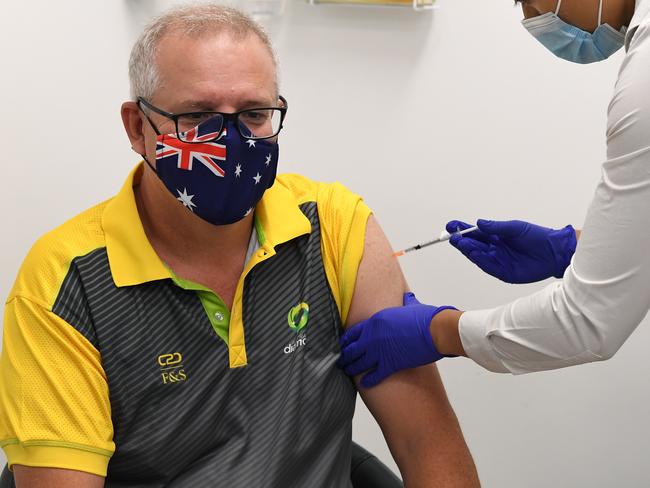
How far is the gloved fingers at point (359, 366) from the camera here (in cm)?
157

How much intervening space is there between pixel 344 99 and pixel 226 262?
907 millimetres

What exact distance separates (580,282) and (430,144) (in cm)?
114

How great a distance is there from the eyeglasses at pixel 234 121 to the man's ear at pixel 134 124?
0.08 ft

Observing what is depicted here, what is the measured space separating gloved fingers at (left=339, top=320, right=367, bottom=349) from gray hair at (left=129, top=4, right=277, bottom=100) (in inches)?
21.7

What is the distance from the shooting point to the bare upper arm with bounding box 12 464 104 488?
4.31 feet

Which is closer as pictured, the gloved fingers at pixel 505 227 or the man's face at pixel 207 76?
the man's face at pixel 207 76

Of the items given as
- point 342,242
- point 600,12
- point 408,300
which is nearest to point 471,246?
point 408,300

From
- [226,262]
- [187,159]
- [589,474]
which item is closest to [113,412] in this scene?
[226,262]

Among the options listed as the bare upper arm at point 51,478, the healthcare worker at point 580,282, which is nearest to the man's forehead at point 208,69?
the healthcare worker at point 580,282

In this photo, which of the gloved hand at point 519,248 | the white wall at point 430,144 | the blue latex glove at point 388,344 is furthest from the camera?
the white wall at point 430,144

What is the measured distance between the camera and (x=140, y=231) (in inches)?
58.7

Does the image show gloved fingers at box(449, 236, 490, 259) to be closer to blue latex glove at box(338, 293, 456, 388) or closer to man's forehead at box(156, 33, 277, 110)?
blue latex glove at box(338, 293, 456, 388)

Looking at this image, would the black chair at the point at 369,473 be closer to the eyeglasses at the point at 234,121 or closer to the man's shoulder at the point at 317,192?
the man's shoulder at the point at 317,192

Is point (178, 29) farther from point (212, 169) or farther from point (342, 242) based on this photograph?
point (342, 242)
